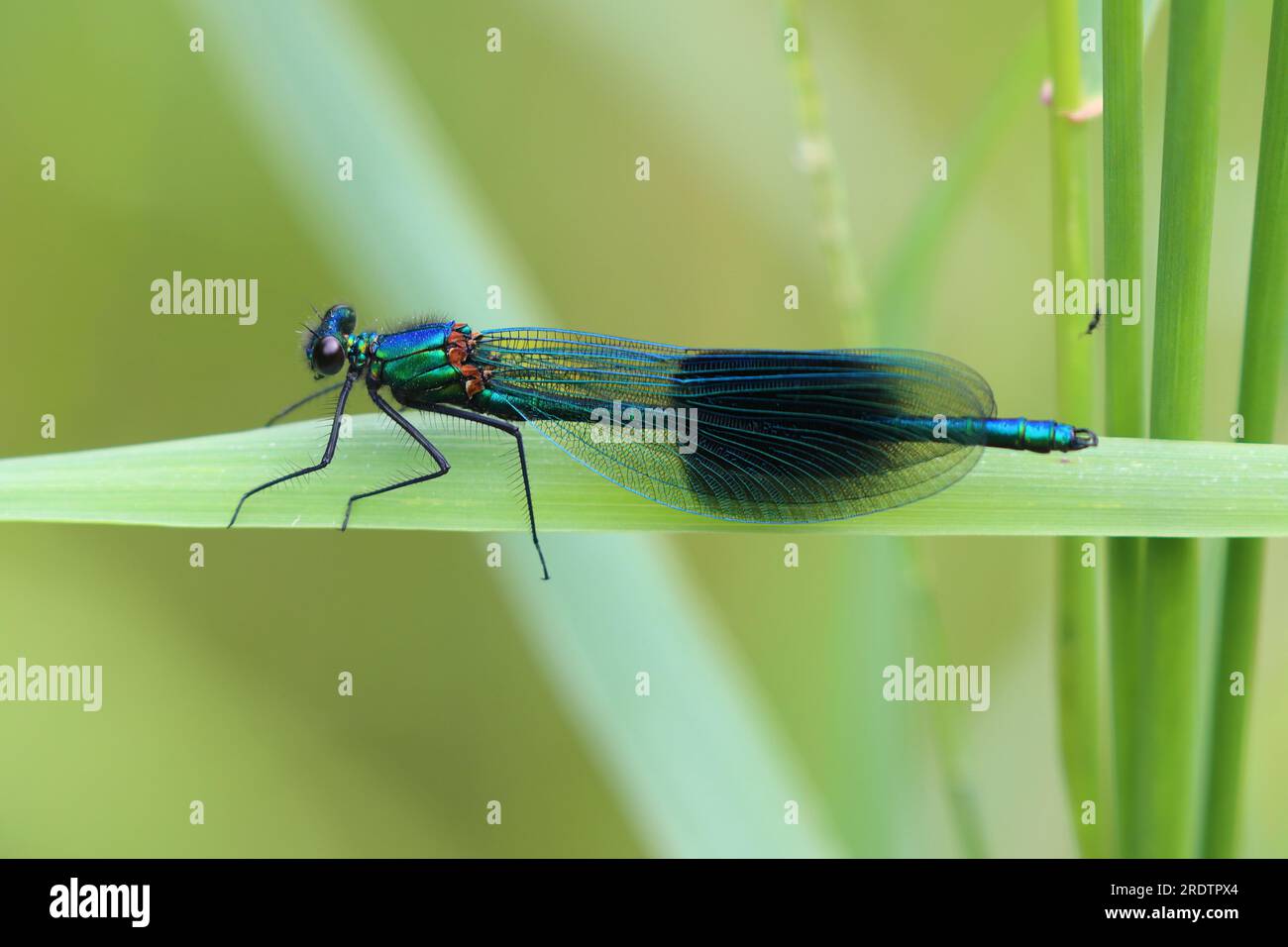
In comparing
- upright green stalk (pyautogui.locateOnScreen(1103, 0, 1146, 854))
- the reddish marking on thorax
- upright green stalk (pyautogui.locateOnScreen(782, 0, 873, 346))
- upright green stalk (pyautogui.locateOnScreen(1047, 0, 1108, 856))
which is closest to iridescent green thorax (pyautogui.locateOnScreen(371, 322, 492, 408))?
the reddish marking on thorax

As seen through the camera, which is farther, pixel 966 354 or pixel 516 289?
pixel 966 354

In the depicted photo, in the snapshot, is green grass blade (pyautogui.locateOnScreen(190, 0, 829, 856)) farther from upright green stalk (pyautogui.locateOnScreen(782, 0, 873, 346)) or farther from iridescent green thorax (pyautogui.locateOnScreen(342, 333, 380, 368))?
upright green stalk (pyautogui.locateOnScreen(782, 0, 873, 346))

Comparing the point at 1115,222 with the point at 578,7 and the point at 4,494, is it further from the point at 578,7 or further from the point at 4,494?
the point at 578,7

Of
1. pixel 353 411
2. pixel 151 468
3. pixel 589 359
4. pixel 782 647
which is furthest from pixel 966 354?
pixel 151 468

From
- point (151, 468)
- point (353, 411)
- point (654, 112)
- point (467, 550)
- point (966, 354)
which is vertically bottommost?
point (467, 550)

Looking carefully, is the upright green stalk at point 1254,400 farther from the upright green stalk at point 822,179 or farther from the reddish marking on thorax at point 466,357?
the reddish marking on thorax at point 466,357

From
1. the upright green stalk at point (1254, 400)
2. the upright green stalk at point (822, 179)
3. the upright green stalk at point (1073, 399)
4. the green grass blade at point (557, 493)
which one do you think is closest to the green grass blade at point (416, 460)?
the green grass blade at point (557, 493)
